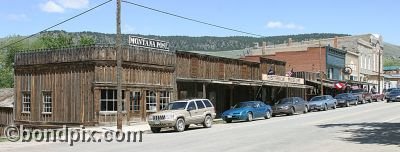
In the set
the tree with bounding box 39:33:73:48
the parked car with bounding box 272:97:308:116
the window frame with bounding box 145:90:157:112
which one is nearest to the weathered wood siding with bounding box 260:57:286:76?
the parked car with bounding box 272:97:308:116

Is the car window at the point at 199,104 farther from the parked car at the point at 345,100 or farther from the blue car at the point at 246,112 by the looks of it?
the parked car at the point at 345,100

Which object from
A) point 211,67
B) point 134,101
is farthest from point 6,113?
point 211,67

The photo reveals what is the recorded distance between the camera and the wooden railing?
2958 cm

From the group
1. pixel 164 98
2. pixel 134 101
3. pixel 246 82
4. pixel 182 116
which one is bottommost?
pixel 182 116

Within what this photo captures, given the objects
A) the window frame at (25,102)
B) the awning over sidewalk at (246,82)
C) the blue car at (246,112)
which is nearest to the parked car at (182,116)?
the blue car at (246,112)

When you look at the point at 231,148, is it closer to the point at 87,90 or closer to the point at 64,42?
the point at 87,90

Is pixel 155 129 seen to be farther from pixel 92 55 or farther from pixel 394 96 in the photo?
pixel 394 96

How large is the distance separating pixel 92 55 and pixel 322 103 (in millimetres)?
22539

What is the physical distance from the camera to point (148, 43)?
32156 millimetres

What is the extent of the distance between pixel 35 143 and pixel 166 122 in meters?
6.64

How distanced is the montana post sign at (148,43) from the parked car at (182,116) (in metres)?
5.91

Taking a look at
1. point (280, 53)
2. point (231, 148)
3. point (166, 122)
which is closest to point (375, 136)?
point (231, 148)

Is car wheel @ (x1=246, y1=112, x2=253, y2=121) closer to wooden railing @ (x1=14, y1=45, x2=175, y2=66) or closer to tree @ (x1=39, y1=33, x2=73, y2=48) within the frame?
wooden railing @ (x1=14, y1=45, x2=175, y2=66)

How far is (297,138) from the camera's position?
18.9 metres
